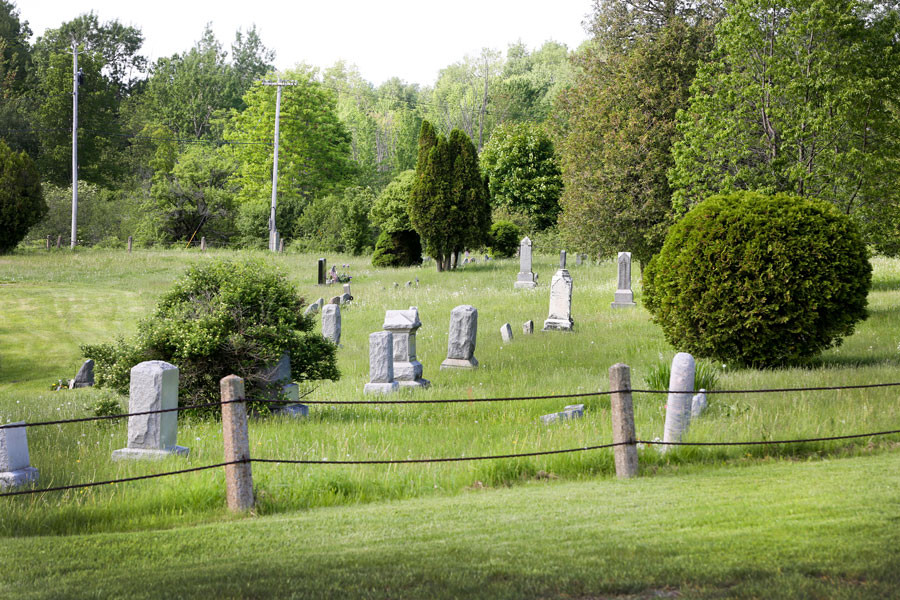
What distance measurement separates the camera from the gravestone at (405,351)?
1393 centimetres

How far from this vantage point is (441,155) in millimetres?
34281

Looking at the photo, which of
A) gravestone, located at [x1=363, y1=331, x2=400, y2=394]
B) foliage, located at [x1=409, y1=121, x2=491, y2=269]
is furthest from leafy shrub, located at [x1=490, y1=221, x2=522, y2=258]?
gravestone, located at [x1=363, y1=331, x2=400, y2=394]

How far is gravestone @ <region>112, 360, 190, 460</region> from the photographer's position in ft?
29.2

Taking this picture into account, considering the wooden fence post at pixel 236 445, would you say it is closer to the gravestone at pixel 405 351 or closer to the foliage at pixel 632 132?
the gravestone at pixel 405 351

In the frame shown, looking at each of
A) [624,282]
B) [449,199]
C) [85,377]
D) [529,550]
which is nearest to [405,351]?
[85,377]

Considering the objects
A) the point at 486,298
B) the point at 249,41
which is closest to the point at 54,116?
the point at 249,41

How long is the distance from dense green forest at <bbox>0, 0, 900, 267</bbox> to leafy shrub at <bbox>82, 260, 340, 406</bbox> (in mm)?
12322

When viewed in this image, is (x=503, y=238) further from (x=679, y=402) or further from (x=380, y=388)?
(x=679, y=402)

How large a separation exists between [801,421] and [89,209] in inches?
2116

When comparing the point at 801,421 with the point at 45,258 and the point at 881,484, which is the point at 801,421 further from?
the point at 45,258

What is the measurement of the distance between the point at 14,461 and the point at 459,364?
8.72 m

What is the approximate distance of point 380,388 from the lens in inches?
516

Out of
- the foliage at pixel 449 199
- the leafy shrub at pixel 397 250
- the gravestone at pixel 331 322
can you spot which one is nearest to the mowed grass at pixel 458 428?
the gravestone at pixel 331 322

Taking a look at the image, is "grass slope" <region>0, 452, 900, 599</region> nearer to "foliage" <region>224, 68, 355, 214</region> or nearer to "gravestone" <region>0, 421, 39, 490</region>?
"gravestone" <region>0, 421, 39, 490</region>
